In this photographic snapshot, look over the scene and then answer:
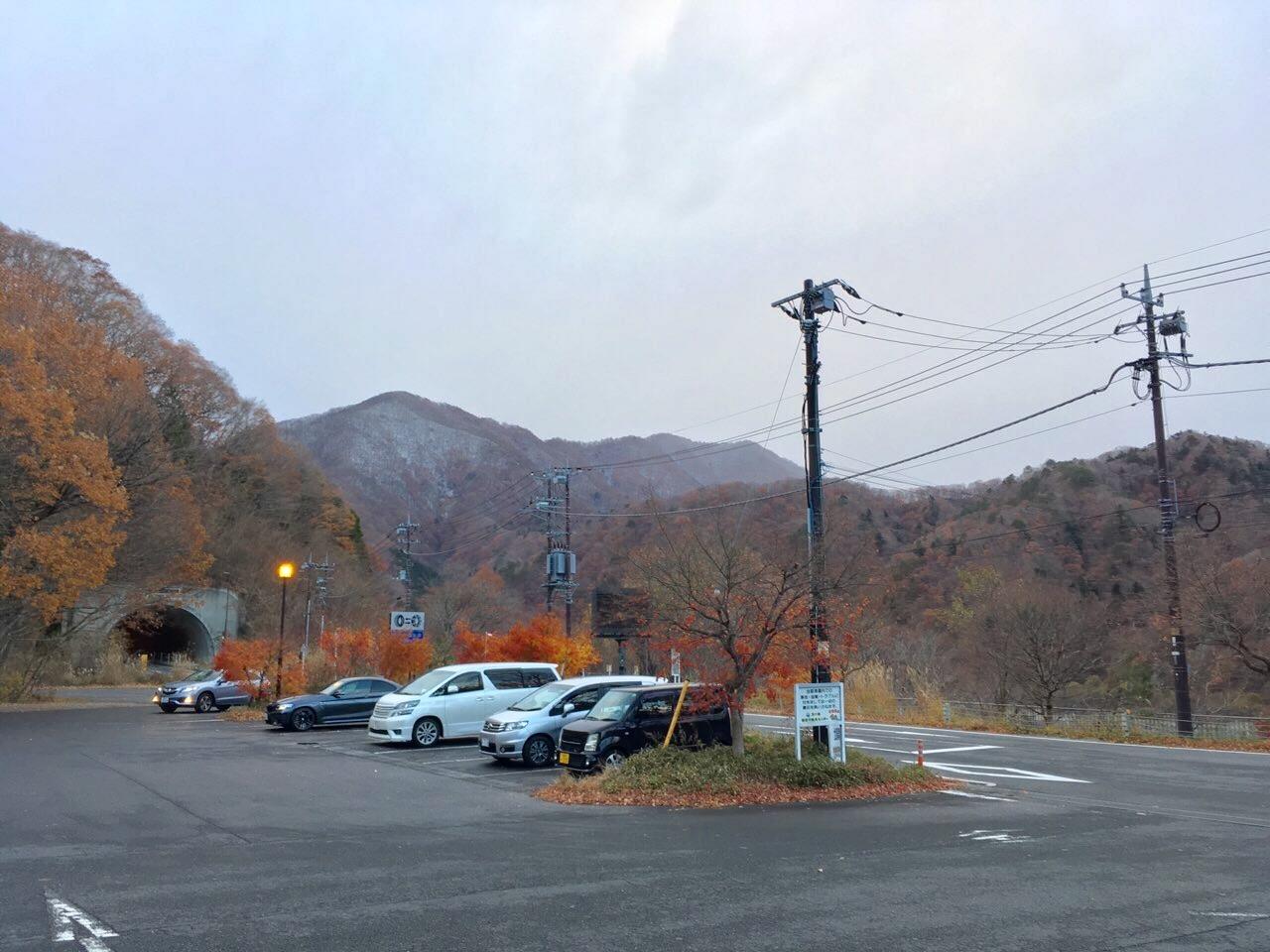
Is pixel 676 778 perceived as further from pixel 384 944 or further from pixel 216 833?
pixel 384 944

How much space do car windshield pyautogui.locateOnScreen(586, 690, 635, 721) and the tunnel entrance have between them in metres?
43.5

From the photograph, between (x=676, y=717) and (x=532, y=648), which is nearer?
(x=676, y=717)

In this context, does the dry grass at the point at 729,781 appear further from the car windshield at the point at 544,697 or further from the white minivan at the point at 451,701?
the white minivan at the point at 451,701

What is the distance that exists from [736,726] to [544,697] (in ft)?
17.4

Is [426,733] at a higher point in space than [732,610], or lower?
lower

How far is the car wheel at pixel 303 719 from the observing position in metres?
25.3

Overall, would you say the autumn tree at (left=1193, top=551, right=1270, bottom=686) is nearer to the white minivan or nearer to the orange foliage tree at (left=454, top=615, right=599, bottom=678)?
the orange foliage tree at (left=454, top=615, right=599, bottom=678)

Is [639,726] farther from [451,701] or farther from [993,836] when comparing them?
[451,701]

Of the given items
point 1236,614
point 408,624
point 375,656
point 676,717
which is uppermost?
point 1236,614

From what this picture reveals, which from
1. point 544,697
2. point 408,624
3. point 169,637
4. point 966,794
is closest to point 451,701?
point 544,697

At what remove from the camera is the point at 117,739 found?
2172 centimetres

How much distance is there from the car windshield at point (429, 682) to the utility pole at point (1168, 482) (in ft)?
62.7

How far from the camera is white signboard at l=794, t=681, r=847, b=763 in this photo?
14.8m

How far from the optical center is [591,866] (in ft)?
29.3
